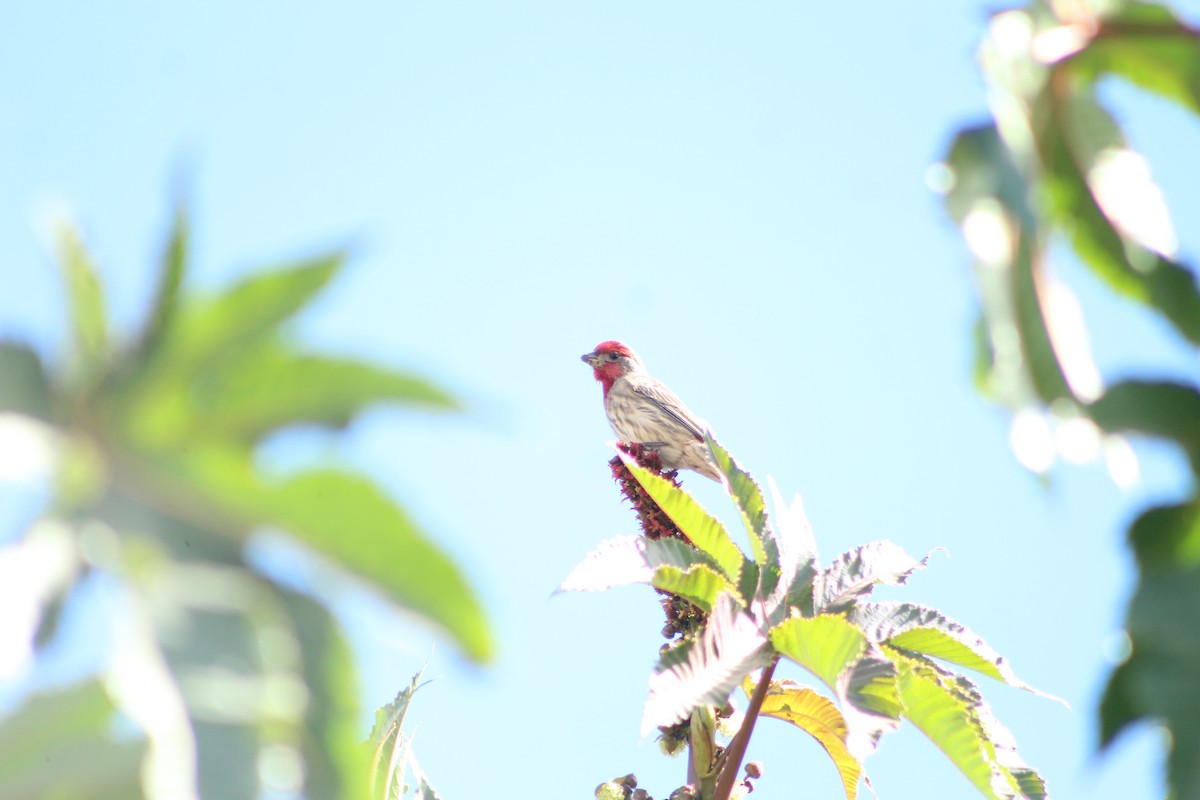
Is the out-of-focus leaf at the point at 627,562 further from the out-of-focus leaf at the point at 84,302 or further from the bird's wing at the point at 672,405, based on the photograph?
the bird's wing at the point at 672,405

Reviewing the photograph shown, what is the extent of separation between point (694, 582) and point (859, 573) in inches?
27.6

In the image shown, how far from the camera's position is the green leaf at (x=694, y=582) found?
4.54 meters

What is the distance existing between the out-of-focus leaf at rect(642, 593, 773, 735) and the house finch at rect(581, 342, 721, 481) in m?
7.61

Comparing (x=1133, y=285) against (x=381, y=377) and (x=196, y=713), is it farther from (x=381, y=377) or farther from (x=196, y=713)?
(x=196, y=713)

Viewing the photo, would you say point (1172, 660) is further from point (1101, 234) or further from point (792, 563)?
point (792, 563)

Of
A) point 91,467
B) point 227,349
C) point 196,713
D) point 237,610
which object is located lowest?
point 196,713

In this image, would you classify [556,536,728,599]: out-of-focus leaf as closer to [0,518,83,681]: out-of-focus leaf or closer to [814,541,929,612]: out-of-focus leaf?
[814,541,929,612]: out-of-focus leaf

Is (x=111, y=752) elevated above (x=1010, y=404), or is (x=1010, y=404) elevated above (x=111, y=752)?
(x=1010, y=404)

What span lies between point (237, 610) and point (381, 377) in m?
0.28

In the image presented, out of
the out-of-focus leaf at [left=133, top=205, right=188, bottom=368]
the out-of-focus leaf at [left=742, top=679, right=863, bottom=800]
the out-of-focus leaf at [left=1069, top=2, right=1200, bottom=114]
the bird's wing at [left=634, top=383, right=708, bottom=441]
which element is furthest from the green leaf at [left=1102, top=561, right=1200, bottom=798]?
the bird's wing at [left=634, top=383, right=708, bottom=441]

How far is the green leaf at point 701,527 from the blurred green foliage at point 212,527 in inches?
137

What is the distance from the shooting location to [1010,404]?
1.59 m

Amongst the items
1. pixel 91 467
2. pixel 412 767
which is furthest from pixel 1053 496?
pixel 412 767

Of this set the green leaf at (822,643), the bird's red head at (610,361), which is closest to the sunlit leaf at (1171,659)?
the green leaf at (822,643)
